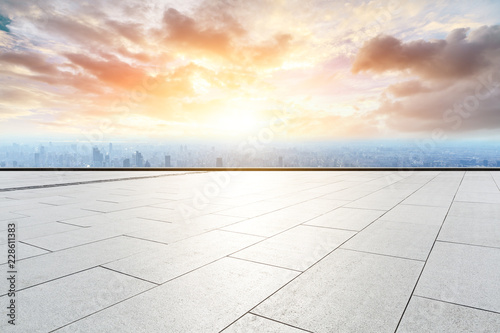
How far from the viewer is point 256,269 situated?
3.91 m

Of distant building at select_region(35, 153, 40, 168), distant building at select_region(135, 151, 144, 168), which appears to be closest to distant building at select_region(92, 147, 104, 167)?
Result: distant building at select_region(135, 151, 144, 168)

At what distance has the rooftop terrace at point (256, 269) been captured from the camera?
2.78 m

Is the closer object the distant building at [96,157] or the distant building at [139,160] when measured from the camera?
the distant building at [139,160]

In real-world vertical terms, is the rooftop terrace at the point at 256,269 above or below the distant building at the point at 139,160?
below

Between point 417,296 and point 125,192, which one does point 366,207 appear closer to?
point 417,296

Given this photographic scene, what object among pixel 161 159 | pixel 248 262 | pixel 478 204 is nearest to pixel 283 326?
pixel 248 262

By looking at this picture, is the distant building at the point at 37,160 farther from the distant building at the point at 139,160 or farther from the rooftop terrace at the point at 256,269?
the rooftop terrace at the point at 256,269

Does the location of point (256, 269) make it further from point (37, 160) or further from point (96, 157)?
point (37, 160)

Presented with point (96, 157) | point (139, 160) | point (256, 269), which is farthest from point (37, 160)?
point (256, 269)

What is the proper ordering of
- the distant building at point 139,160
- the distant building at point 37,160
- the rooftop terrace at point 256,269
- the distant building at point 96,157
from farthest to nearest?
the distant building at point 96,157
the distant building at point 37,160
the distant building at point 139,160
the rooftop terrace at point 256,269

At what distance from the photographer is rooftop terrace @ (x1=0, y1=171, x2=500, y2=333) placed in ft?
9.12

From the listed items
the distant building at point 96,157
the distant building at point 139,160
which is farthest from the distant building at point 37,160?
the distant building at point 139,160

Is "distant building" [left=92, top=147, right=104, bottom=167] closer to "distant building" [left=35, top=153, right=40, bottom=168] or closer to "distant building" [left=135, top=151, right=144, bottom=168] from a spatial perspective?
"distant building" [left=135, top=151, right=144, bottom=168]

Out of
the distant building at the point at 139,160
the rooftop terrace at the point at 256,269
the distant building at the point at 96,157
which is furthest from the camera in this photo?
the distant building at the point at 96,157
